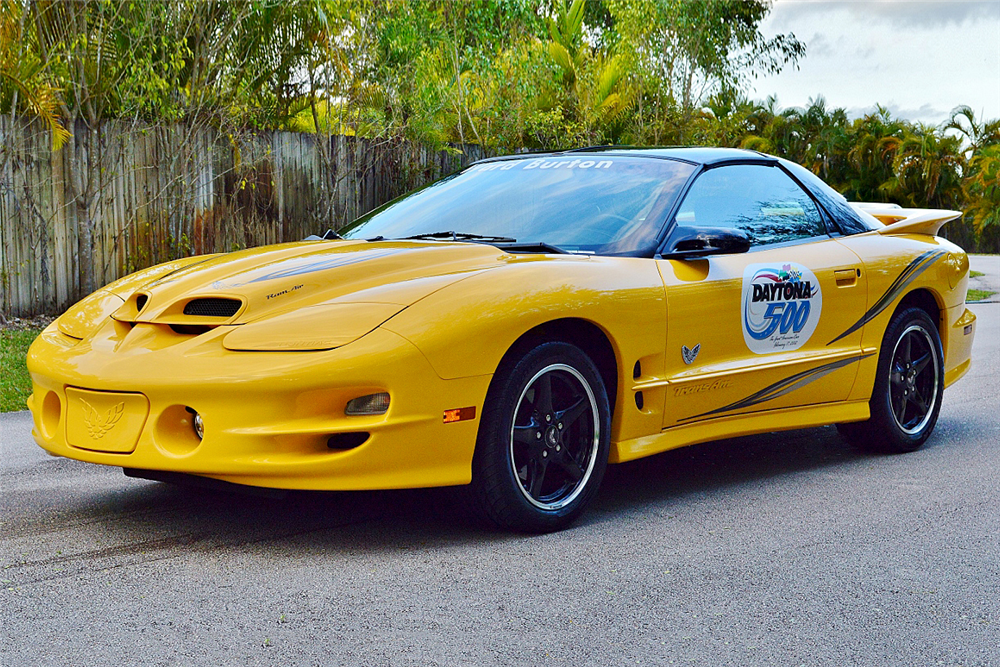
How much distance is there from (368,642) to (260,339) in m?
1.14

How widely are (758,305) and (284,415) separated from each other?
226cm

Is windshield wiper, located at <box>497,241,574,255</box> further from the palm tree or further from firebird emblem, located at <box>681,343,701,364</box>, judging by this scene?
the palm tree

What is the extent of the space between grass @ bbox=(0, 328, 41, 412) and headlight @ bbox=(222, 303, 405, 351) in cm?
403

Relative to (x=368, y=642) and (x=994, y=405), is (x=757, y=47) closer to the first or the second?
(x=994, y=405)

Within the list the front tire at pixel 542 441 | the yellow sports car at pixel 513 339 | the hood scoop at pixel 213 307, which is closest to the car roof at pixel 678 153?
the yellow sports car at pixel 513 339

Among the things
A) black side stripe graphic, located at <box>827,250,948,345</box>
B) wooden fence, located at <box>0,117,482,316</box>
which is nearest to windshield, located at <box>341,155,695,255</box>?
black side stripe graphic, located at <box>827,250,948,345</box>

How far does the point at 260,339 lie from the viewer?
12.5 feet

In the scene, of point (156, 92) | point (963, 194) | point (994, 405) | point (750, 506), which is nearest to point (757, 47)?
point (963, 194)

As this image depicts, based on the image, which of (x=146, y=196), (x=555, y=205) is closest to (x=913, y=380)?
(x=555, y=205)

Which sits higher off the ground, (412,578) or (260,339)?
(260,339)

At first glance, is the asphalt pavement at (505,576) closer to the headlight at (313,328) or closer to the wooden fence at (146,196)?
the headlight at (313,328)

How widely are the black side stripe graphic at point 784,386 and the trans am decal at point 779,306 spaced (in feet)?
0.48

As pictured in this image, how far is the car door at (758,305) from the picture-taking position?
475cm

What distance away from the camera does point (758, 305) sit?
16.5 feet
